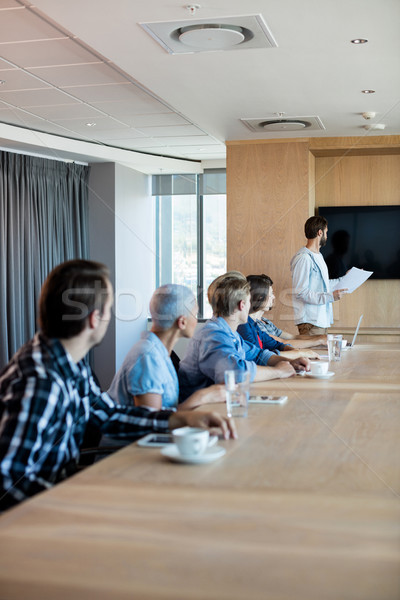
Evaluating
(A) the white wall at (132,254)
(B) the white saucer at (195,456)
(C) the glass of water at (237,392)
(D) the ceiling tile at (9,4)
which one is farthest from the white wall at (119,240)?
(B) the white saucer at (195,456)

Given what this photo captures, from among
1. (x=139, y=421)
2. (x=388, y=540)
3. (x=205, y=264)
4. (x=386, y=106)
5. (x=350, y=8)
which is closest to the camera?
(x=388, y=540)

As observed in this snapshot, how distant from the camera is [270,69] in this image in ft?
11.9

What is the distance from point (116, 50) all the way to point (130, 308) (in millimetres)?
5017

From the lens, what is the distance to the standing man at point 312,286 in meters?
4.40

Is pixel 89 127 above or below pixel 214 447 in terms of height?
above

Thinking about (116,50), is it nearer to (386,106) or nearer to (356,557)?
(386,106)

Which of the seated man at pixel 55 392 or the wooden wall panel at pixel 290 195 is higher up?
the wooden wall panel at pixel 290 195

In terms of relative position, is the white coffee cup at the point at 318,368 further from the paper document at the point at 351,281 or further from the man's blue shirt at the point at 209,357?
the paper document at the point at 351,281

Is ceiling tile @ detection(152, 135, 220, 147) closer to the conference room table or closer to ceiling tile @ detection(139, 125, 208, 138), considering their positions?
ceiling tile @ detection(139, 125, 208, 138)

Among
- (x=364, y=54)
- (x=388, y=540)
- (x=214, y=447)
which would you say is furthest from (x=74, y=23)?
(x=388, y=540)

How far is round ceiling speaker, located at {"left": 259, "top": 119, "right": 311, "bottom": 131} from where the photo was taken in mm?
4934

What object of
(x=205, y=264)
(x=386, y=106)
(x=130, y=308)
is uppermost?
(x=386, y=106)

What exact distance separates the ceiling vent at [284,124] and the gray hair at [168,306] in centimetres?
295

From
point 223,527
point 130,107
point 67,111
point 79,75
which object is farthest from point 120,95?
point 223,527
